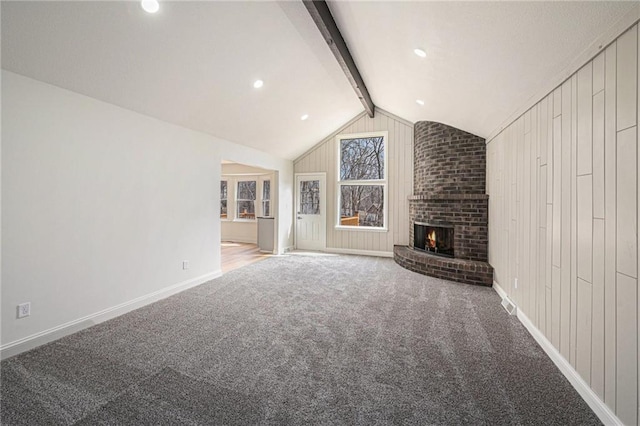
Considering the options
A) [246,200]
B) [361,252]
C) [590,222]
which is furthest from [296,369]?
[246,200]

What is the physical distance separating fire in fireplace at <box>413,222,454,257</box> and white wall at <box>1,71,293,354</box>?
3.99 m

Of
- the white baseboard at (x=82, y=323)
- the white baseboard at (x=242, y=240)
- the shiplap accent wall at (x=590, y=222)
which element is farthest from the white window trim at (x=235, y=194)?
the shiplap accent wall at (x=590, y=222)

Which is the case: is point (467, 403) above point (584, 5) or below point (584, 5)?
below

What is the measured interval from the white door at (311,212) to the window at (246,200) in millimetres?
1900

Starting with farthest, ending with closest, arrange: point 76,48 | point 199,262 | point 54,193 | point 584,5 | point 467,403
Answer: point 199,262 < point 54,193 < point 76,48 < point 467,403 < point 584,5

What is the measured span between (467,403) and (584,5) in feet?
7.63

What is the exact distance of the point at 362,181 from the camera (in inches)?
255

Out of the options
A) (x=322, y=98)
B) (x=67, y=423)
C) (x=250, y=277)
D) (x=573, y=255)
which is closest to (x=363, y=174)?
(x=322, y=98)

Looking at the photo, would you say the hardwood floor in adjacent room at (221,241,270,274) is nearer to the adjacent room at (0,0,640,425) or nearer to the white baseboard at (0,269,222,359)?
the adjacent room at (0,0,640,425)

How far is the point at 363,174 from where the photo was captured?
6.55 meters

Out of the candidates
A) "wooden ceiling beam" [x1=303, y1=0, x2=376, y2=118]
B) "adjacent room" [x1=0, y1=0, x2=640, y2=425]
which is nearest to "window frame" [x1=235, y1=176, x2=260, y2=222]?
"adjacent room" [x1=0, y1=0, x2=640, y2=425]

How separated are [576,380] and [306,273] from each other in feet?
11.5

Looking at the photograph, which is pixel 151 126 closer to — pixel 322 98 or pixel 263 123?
pixel 263 123

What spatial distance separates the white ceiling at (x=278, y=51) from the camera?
1.93 metres
